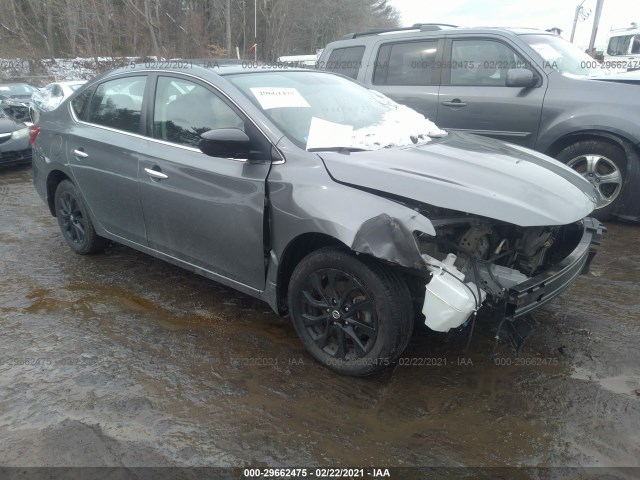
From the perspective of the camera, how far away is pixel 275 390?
2.65 metres

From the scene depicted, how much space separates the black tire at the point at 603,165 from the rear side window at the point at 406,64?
5.93 feet

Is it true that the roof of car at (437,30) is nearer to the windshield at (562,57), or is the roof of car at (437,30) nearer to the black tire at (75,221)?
the windshield at (562,57)

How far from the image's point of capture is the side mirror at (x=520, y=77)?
495 cm

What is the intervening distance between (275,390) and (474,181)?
154cm

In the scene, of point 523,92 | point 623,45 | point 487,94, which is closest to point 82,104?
point 487,94

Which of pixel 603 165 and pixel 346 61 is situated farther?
pixel 346 61

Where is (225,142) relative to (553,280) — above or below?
above

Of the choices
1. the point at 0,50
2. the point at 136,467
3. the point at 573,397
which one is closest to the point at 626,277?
the point at 573,397

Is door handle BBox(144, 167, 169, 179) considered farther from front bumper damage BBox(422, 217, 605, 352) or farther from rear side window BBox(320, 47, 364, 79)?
rear side window BBox(320, 47, 364, 79)

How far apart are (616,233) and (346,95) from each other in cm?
313

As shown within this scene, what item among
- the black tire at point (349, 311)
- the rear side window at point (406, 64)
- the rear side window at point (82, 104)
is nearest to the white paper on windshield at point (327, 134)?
the black tire at point (349, 311)

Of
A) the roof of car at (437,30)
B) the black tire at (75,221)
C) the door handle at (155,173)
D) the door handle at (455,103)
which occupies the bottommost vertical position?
the black tire at (75,221)

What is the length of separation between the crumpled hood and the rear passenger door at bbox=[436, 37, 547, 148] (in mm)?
2356

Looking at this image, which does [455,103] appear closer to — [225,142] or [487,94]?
[487,94]
